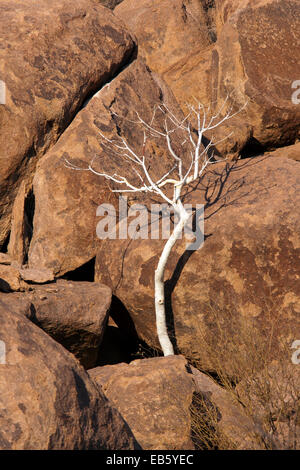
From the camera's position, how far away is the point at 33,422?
3.91 m

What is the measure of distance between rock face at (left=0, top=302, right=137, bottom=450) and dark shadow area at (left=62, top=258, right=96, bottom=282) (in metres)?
3.64

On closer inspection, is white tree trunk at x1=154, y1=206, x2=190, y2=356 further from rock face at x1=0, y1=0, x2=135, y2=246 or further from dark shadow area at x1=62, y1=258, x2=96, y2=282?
rock face at x1=0, y1=0, x2=135, y2=246

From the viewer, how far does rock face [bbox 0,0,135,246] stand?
808cm

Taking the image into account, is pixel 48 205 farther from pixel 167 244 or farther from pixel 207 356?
pixel 207 356

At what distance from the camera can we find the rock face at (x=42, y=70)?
8.08 meters

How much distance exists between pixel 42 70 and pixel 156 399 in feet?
16.1

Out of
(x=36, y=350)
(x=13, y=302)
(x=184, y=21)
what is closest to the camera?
(x=36, y=350)

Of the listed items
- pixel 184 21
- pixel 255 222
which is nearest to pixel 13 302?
pixel 255 222

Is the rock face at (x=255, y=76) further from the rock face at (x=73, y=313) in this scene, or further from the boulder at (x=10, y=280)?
the boulder at (x=10, y=280)

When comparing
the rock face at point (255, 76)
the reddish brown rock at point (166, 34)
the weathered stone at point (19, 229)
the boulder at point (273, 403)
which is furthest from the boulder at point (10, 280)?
the reddish brown rock at point (166, 34)

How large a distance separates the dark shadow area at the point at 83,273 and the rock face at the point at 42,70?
113 cm

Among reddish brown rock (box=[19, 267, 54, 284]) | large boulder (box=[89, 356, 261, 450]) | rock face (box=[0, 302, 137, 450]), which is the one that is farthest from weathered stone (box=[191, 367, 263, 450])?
reddish brown rock (box=[19, 267, 54, 284])

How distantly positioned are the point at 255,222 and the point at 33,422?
11.8 feet

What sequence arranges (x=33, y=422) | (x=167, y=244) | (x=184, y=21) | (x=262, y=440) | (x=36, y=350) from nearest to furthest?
(x=33, y=422) < (x=36, y=350) < (x=262, y=440) < (x=167, y=244) < (x=184, y=21)
